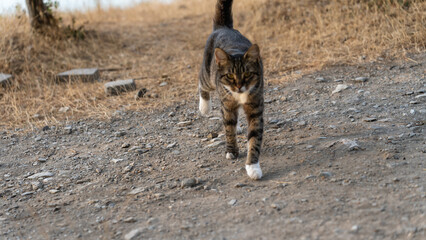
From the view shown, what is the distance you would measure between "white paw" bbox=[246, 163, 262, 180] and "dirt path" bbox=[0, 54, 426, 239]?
60 mm

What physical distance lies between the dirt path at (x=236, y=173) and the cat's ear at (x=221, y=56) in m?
0.92

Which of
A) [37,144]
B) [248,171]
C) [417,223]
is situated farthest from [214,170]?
[37,144]

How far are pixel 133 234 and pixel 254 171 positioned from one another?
3.95 feet

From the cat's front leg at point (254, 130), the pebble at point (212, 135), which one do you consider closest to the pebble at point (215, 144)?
the pebble at point (212, 135)

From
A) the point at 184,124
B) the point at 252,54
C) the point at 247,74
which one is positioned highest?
the point at 252,54

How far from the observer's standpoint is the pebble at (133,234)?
329 cm

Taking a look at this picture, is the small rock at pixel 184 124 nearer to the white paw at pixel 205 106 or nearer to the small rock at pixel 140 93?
the white paw at pixel 205 106

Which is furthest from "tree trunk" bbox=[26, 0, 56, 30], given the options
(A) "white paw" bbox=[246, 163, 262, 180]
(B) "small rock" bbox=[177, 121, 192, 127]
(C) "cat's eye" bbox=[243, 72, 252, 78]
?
(A) "white paw" bbox=[246, 163, 262, 180]

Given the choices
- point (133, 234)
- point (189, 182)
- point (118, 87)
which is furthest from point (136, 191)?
point (118, 87)

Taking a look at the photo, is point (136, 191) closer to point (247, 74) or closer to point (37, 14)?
point (247, 74)

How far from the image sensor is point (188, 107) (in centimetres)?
634

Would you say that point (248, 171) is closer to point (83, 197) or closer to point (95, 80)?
point (83, 197)

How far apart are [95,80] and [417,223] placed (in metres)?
6.07

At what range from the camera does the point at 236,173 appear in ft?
13.9
